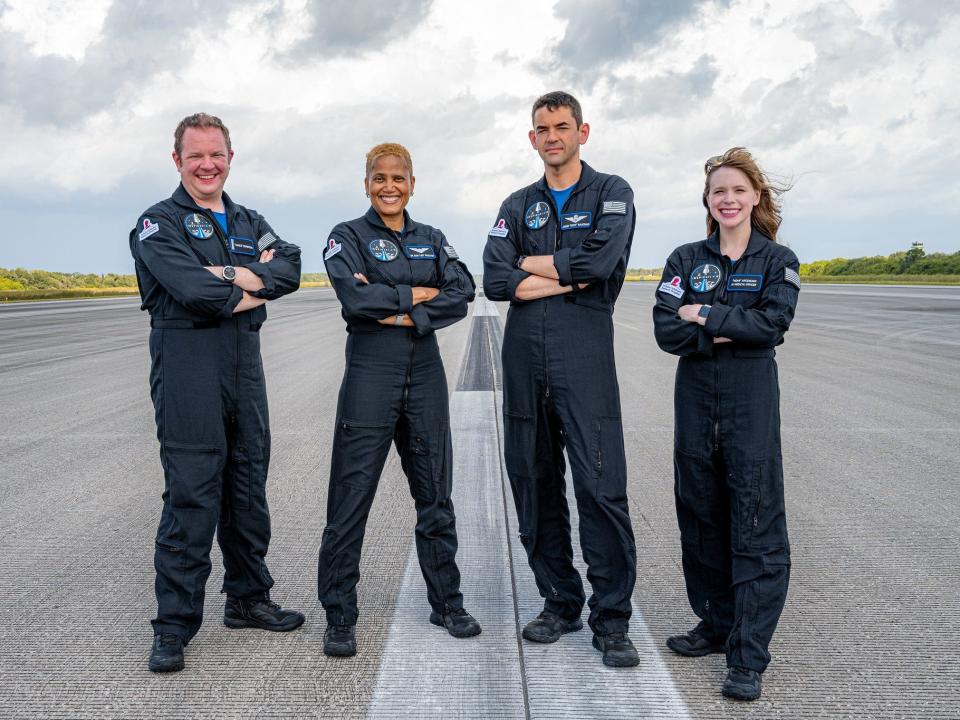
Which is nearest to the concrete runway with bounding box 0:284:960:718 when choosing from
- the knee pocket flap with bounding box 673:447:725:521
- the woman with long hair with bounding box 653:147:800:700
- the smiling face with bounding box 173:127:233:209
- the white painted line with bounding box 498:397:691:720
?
the white painted line with bounding box 498:397:691:720

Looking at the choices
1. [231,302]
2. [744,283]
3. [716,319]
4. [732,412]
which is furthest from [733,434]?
[231,302]

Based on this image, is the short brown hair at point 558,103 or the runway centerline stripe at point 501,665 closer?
the runway centerline stripe at point 501,665

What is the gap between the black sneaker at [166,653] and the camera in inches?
126

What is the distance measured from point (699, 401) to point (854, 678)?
122cm

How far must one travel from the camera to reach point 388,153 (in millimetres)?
3545

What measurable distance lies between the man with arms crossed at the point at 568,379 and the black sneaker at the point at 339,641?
0.76 meters

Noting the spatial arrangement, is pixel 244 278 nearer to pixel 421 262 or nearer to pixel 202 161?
pixel 202 161

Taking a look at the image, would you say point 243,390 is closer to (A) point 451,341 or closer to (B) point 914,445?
(B) point 914,445

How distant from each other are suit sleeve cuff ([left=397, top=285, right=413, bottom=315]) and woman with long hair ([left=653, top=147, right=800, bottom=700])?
108 centimetres

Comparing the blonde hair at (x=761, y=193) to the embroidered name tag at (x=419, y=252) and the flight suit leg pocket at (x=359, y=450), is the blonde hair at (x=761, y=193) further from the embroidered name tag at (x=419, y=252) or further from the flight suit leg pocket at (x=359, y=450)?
the flight suit leg pocket at (x=359, y=450)

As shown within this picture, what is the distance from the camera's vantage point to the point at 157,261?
3.37m

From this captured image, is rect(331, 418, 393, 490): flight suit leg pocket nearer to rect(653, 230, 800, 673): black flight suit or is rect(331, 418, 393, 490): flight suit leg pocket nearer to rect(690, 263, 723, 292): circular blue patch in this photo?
rect(653, 230, 800, 673): black flight suit

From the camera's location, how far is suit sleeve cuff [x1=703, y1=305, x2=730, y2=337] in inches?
122

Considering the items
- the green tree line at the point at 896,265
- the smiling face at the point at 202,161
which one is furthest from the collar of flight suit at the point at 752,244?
the green tree line at the point at 896,265
